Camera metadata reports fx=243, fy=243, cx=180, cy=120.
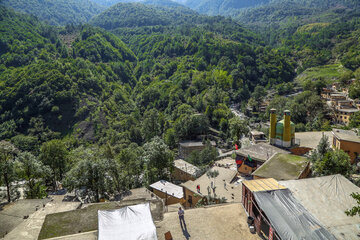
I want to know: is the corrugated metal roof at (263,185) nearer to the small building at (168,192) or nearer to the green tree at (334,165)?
the green tree at (334,165)

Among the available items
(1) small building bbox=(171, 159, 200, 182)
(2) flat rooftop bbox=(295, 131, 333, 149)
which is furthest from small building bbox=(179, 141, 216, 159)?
(2) flat rooftop bbox=(295, 131, 333, 149)

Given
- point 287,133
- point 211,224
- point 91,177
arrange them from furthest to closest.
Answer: point 287,133 → point 91,177 → point 211,224

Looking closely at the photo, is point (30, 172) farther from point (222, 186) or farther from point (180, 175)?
point (222, 186)

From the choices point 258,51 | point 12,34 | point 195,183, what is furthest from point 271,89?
point 12,34

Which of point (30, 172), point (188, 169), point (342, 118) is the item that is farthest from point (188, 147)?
point (342, 118)

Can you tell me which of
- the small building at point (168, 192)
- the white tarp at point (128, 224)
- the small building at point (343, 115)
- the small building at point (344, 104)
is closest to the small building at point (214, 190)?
the small building at point (168, 192)

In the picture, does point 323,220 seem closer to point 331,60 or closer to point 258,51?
point 258,51

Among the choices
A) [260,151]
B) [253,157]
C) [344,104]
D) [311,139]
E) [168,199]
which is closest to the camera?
[168,199]
